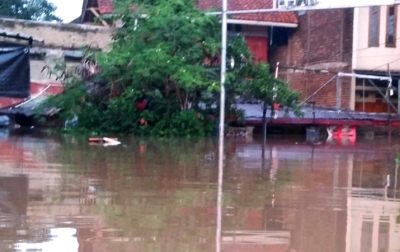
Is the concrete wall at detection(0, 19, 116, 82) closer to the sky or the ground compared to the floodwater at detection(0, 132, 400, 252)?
closer to the sky

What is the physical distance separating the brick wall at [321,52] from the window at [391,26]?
4.93ft

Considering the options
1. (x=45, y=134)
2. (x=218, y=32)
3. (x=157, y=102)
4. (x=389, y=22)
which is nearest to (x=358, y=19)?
(x=389, y=22)

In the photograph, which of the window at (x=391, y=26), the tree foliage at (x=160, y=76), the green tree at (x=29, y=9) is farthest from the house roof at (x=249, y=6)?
the green tree at (x=29, y=9)

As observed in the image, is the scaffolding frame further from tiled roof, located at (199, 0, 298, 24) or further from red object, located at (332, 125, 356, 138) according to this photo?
tiled roof, located at (199, 0, 298, 24)

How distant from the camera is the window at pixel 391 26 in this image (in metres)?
30.9

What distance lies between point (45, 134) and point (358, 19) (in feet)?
45.6

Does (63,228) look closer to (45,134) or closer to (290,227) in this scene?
(290,227)

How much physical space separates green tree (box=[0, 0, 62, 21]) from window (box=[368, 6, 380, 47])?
852 inches

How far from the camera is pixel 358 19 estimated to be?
3095 cm

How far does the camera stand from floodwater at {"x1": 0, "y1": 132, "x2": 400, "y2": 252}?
805 centimetres

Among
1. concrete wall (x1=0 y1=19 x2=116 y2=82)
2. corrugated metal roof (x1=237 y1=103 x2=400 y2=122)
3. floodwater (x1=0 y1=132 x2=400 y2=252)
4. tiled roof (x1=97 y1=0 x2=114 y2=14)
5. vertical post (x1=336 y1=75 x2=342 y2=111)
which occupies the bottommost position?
floodwater (x1=0 y1=132 x2=400 y2=252)

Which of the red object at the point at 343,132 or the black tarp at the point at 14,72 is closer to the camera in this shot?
the black tarp at the point at 14,72

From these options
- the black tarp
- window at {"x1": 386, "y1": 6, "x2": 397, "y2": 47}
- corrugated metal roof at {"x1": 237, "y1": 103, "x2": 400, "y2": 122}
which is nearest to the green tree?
the black tarp

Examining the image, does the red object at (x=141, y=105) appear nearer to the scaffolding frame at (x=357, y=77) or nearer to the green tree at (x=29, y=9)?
the scaffolding frame at (x=357, y=77)
